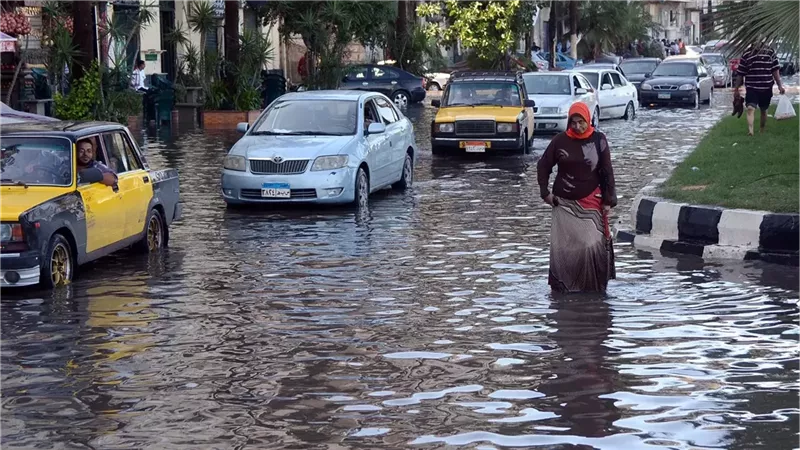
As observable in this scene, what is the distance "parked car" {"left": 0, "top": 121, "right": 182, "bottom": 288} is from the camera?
37.0 feet

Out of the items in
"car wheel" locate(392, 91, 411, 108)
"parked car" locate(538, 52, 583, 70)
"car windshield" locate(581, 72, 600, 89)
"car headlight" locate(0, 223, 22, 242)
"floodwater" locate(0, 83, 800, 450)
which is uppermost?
"parked car" locate(538, 52, 583, 70)

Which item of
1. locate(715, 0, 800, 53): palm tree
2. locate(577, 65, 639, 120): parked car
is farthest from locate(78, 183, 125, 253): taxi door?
locate(577, 65, 639, 120): parked car

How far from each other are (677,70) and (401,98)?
28.2ft

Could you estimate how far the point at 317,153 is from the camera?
17344 mm

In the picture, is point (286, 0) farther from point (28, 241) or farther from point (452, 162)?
point (28, 241)

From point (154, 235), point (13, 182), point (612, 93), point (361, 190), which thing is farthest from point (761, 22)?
point (612, 93)

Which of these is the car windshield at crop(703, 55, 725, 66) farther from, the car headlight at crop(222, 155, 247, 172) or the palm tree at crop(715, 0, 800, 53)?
the palm tree at crop(715, 0, 800, 53)

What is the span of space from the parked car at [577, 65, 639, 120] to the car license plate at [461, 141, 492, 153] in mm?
11215

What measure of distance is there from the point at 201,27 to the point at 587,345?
2940cm

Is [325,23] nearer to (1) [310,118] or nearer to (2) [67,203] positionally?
(1) [310,118]

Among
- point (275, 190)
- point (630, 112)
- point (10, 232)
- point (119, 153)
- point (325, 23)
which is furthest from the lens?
point (325, 23)

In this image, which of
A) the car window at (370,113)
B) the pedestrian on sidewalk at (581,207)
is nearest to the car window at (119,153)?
the pedestrian on sidewalk at (581,207)

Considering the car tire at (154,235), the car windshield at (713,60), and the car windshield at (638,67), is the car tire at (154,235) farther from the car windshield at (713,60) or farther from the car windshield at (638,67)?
the car windshield at (713,60)

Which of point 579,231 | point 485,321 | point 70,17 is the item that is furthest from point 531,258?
point 70,17
